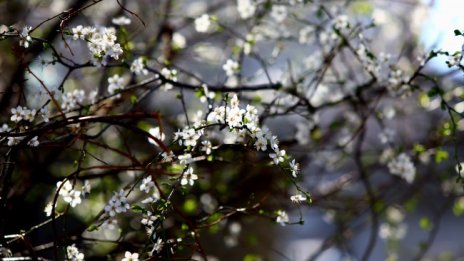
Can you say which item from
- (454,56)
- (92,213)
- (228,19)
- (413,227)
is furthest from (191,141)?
(413,227)

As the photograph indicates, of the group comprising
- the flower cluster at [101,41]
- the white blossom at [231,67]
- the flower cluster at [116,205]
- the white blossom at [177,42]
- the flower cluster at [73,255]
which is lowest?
the flower cluster at [73,255]

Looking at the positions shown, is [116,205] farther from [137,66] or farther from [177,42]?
[177,42]

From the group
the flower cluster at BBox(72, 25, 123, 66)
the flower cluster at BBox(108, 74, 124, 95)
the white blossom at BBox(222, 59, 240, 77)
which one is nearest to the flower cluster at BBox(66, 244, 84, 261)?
the flower cluster at BBox(72, 25, 123, 66)

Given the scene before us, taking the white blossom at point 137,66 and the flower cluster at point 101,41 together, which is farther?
the white blossom at point 137,66

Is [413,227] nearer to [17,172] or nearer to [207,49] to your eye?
[207,49]

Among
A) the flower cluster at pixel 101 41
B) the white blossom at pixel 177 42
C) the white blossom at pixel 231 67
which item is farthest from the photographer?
the white blossom at pixel 177 42

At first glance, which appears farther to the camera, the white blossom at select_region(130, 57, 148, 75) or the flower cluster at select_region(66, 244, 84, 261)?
the white blossom at select_region(130, 57, 148, 75)

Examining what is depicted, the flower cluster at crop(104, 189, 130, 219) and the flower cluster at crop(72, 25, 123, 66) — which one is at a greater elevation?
the flower cluster at crop(72, 25, 123, 66)

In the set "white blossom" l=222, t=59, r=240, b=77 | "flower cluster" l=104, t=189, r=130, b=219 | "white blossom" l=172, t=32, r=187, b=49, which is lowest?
"flower cluster" l=104, t=189, r=130, b=219

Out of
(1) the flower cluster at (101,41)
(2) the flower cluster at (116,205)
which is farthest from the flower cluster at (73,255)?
(1) the flower cluster at (101,41)

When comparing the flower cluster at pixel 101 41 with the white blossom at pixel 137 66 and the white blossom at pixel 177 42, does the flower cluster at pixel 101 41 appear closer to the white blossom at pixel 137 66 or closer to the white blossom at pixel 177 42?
the white blossom at pixel 137 66

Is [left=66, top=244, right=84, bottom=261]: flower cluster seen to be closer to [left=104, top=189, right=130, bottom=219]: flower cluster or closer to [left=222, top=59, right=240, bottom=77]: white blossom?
[left=104, top=189, right=130, bottom=219]: flower cluster
